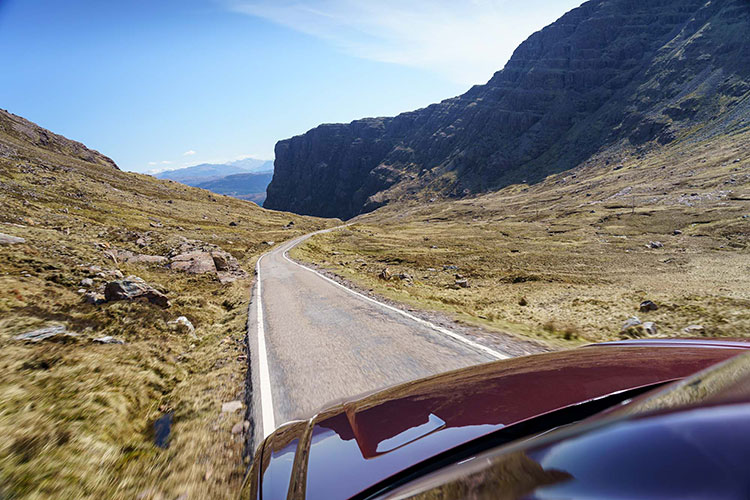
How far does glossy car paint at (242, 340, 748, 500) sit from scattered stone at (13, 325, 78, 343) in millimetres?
6177

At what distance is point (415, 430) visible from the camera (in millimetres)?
2111

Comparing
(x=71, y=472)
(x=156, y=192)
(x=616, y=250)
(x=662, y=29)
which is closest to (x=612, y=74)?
(x=662, y=29)

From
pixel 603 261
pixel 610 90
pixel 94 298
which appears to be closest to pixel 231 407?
pixel 94 298

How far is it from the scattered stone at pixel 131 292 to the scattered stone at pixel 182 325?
4.98 feet

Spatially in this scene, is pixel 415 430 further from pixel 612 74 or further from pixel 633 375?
pixel 612 74

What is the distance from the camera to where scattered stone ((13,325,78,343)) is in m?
5.68

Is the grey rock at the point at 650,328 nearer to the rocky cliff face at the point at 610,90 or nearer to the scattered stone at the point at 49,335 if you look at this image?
the scattered stone at the point at 49,335

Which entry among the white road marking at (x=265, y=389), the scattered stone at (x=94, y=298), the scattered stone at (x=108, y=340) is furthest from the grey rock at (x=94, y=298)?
the white road marking at (x=265, y=389)

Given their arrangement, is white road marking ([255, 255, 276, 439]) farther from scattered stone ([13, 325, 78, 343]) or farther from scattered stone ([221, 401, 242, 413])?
scattered stone ([13, 325, 78, 343])

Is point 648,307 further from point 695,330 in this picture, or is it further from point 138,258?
point 138,258

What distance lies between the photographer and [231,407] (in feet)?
16.1

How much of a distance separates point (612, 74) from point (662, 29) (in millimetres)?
34673

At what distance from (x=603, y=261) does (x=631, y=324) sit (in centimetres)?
2497

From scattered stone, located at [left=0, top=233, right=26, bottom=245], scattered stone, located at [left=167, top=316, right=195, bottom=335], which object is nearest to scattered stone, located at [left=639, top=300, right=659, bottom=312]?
scattered stone, located at [left=167, top=316, right=195, bottom=335]
